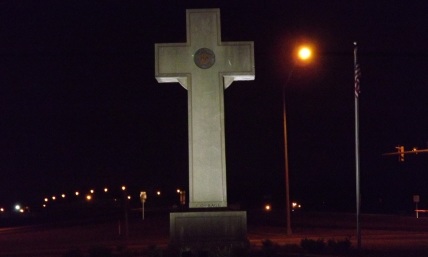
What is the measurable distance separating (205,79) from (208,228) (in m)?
4.02

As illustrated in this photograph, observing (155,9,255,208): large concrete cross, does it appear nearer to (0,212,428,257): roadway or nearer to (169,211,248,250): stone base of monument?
(169,211,248,250): stone base of monument

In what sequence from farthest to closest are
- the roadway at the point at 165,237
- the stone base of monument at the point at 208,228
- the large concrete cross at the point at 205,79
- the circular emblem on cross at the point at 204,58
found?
the roadway at the point at 165,237 → the circular emblem on cross at the point at 204,58 → the large concrete cross at the point at 205,79 → the stone base of monument at the point at 208,228

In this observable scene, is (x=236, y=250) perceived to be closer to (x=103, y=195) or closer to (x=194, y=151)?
(x=194, y=151)

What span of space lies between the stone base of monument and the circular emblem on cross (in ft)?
13.2

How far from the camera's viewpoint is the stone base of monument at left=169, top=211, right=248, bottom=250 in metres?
18.1

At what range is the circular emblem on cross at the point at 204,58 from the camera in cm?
1930

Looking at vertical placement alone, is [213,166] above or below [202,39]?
below

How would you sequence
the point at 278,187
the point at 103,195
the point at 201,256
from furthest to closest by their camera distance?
the point at 278,187 → the point at 103,195 → the point at 201,256

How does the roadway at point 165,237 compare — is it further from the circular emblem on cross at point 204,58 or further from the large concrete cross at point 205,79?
the circular emblem on cross at point 204,58

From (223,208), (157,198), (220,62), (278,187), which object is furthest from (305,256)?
(278,187)

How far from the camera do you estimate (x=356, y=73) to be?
72.6 ft

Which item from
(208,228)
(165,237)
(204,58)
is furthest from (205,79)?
(165,237)

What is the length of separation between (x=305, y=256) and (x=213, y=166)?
10.9 ft

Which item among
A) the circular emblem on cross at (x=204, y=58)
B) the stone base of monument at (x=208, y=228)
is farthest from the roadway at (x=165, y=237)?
the circular emblem on cross at (x=204, y=58)
